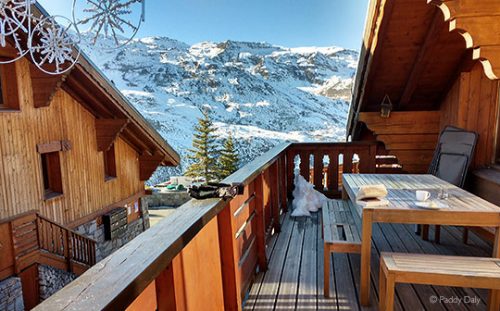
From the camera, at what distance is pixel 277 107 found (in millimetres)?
44469

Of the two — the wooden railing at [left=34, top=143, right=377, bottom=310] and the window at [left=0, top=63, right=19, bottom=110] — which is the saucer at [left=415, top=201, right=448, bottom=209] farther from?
the window at [left=0, top=63, right=19, bottom=110]

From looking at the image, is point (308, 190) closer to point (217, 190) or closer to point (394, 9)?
point (394, 9)

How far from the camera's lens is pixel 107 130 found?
294 inches

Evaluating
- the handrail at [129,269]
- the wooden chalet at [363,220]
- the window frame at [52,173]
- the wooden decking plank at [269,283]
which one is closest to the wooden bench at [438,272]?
the wooden chalet at [363,220]

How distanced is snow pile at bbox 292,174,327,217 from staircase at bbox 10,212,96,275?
443 centimetres

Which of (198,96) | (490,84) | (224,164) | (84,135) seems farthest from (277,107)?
(490,84)

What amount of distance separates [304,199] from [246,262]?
2.25 metres

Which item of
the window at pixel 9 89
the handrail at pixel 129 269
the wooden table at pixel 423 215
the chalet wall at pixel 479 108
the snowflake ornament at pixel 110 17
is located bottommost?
the wooden table at pixel 423 215

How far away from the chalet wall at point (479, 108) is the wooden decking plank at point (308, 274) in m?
2.08

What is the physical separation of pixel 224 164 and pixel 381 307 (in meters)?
18.9

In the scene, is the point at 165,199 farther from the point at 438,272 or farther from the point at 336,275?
the point at 438,272

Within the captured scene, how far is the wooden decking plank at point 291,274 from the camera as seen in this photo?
219cm

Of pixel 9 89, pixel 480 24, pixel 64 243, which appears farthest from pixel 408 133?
pixel 9 89

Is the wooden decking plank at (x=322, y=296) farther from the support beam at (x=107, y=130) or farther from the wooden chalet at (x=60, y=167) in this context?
the support beam at (x=107, y=130)
